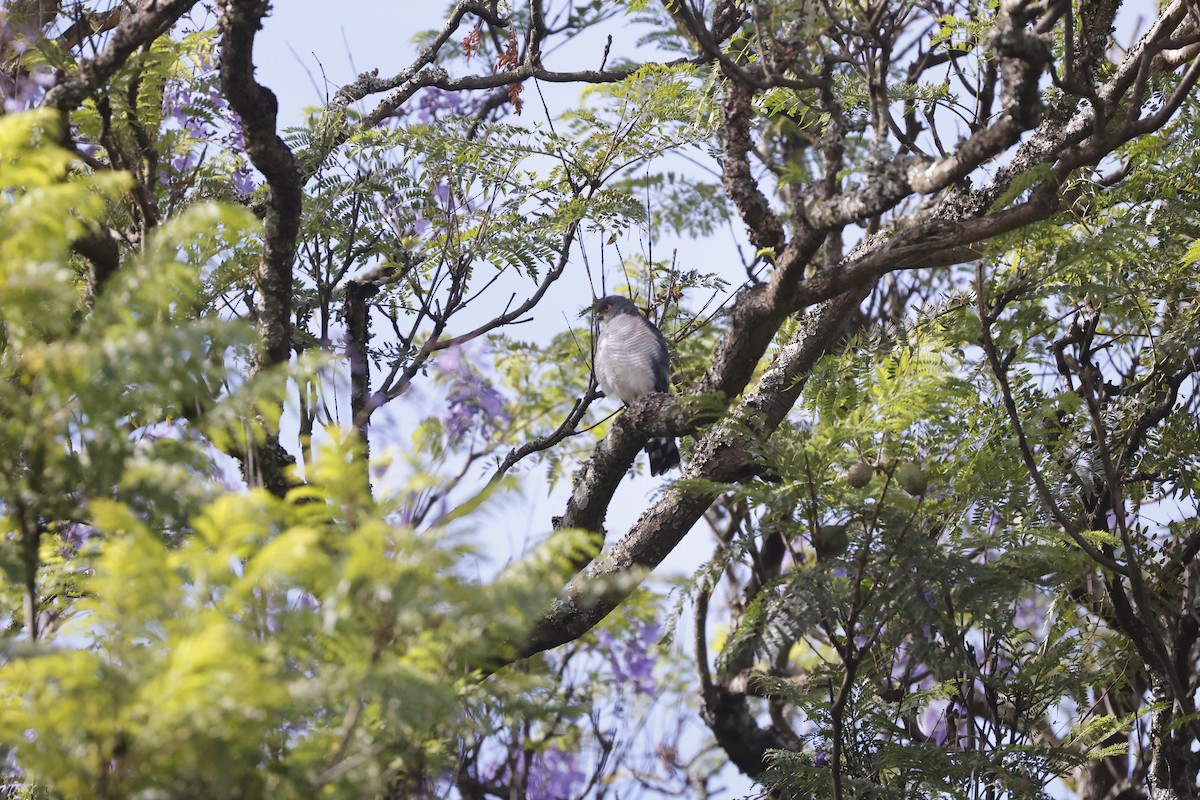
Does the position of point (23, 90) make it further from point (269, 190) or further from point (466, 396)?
point (466, 396)

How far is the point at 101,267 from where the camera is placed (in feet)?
10.1

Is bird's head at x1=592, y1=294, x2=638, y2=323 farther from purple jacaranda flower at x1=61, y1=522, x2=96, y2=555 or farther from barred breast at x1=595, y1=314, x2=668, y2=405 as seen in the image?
purple jacaranda flower at x1=61, y1=522, x2=96, y2=555

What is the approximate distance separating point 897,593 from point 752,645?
59cm

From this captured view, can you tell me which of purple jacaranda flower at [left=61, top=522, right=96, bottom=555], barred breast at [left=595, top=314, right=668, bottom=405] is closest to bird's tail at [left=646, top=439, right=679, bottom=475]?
barred breast at [left=595, top=314, right=668, bottom=405]

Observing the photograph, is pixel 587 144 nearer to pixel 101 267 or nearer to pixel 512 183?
pixel 512 183

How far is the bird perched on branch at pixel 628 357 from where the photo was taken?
5.71m

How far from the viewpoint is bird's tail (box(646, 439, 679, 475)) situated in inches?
212

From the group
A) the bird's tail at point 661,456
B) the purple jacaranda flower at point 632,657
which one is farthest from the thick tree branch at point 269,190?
the purple jacaranda flower at point 632,657

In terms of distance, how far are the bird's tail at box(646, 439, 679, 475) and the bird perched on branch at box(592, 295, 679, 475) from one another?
0.06 metres

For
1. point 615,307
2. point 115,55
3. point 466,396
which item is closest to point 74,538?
point 115,55

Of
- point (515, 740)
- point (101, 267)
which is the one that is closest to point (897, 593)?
point (515, 740)

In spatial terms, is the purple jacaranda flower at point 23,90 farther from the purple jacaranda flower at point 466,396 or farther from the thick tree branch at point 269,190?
the purple jacaranda flower at point 466,396

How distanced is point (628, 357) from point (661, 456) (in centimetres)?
63

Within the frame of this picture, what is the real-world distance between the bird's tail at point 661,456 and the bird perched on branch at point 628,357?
0.20 feet
